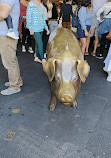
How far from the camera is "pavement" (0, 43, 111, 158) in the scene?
2.14 metres

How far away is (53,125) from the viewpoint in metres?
2.59

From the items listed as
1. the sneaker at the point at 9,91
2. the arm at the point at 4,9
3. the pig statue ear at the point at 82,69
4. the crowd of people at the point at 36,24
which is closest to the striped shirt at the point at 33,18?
the crowd of people at the point at 36,24

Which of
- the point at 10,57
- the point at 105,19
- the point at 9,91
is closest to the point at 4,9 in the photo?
→ the point at 10,57

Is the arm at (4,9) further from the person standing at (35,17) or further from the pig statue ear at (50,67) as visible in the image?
the person standing at (35,17)

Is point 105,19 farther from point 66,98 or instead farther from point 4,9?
point 66,98

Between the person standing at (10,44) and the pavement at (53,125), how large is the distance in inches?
9.1

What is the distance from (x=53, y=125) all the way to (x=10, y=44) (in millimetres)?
1696

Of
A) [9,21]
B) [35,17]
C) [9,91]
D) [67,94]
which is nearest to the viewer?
[67,94]

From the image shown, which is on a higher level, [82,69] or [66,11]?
[66,11]

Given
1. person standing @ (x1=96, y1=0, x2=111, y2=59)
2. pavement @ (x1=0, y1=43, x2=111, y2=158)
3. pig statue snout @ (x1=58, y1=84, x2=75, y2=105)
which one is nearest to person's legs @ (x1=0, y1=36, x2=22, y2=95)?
pavement @ (x1=0, y1=43, x2=111, y2=158)

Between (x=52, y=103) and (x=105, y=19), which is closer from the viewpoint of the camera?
(x=52, y=103)

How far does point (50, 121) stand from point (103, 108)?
1.08 metres

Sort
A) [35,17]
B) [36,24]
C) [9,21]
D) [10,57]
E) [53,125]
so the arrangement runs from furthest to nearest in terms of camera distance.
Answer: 1. [36,24]
2. [35,17]
3. [10,57]
4. [9,21]
5. [53,125]

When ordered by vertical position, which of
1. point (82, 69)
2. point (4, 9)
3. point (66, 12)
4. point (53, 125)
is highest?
point (4, 9)
